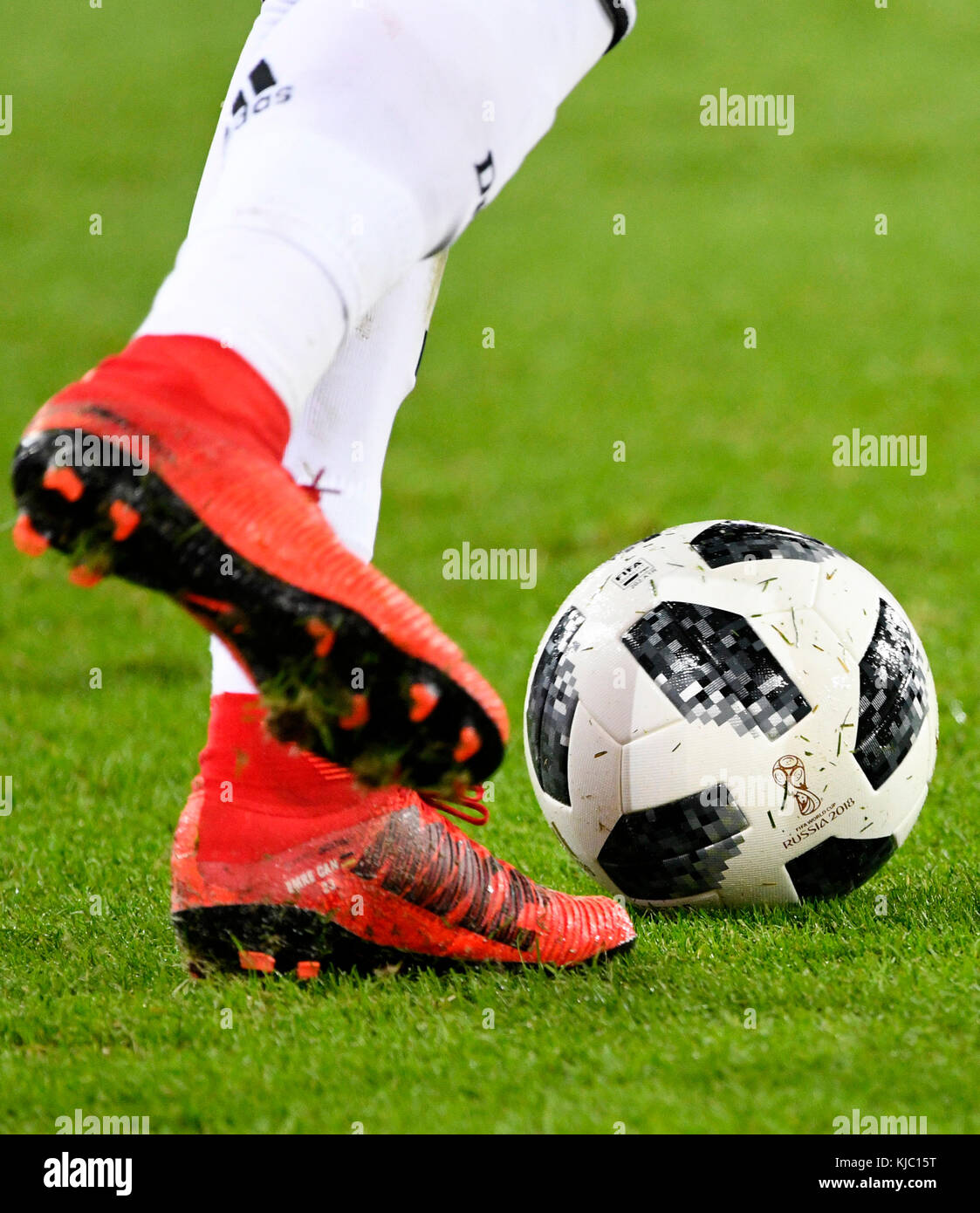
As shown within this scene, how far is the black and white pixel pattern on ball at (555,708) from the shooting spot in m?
2.76

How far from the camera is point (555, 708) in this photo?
2787 mm

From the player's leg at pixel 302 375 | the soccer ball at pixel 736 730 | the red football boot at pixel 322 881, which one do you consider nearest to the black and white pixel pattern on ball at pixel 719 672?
the soccer ball at pixel 736 730

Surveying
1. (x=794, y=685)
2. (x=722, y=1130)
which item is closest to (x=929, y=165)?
(x=794, y=685)

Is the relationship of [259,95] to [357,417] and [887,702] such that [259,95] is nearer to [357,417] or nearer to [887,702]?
[357,417]

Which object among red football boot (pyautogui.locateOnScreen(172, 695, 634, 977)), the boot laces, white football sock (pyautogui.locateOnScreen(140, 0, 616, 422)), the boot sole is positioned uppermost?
white football sock (pyautogui.locateOnScreen(140, 0, 616, 422))

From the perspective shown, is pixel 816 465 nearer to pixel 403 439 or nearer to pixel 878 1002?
pixel 403 439

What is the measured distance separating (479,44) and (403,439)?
681 cm

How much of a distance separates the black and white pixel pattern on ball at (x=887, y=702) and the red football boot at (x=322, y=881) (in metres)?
0.61

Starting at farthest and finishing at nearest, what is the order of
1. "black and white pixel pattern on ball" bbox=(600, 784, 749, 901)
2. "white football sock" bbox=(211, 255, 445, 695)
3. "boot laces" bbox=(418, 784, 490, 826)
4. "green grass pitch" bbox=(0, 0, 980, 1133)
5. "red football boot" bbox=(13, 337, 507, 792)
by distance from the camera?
"black and white pixel pattern on ball" bbox=(600, 784, 749, 901) < "boot laces" bbox=(418, 784, 490, 826) < "white football sock" bbox=(211, 255, 445, 695) < "green grass pitch" bbox=(0, 0, 980, 1133) < "red football boot" bbox=(13, 337, 507, 792)

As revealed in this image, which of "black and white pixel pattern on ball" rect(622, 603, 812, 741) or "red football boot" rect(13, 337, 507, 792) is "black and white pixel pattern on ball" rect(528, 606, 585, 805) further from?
"red football boot" rect(13, 337, 507, 792)

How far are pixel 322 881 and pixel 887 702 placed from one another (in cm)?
107

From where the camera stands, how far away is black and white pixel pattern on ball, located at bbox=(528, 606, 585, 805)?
276cm

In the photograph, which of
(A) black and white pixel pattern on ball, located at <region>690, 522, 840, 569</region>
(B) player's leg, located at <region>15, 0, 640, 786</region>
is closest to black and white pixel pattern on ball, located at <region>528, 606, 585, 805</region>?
(A) black and white pixel pattern on ball, located at <region>690, 522, 840, 569</region>
